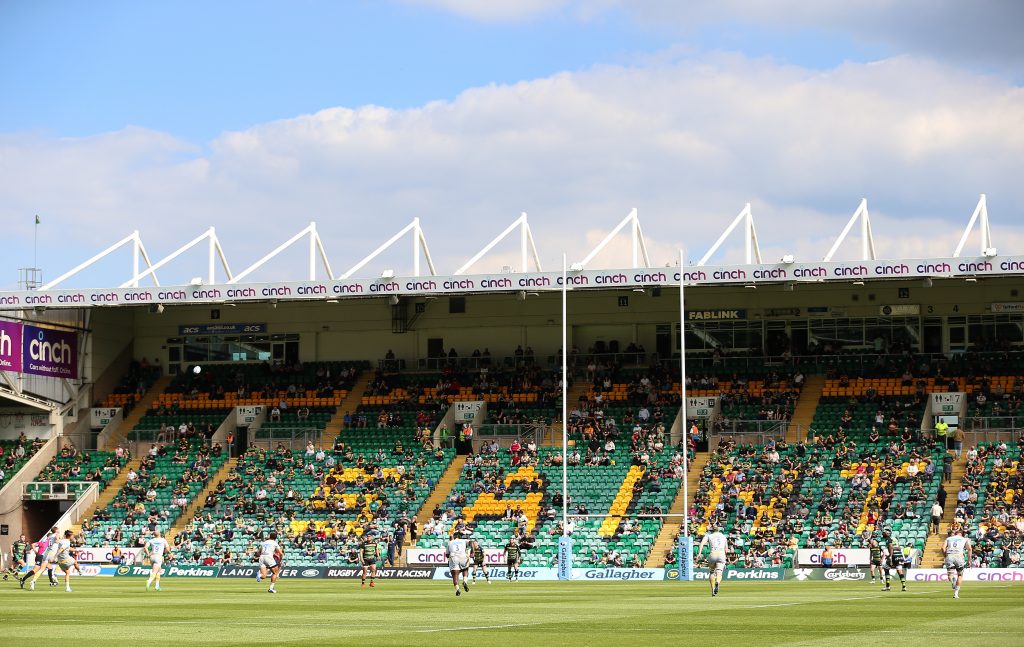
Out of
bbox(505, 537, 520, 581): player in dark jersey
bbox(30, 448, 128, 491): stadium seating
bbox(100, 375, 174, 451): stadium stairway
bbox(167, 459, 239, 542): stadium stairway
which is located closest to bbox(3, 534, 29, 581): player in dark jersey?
bbox(167, 459, 239, 542): stadium stairway

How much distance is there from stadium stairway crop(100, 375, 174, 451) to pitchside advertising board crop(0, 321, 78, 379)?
127 inches

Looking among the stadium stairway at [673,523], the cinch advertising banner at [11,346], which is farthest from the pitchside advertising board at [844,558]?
the cinch advertising banner at [11,346]

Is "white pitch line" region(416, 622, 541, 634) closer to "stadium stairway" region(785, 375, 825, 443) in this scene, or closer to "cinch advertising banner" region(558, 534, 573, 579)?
"cinch advertising banner" region(558, 534, 573, 579)

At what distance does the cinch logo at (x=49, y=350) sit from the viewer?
66938 mm

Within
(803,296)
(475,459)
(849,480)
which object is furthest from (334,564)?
(803,296)

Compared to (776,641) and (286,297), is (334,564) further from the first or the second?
(776,641)

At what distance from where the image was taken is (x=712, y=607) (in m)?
29.2

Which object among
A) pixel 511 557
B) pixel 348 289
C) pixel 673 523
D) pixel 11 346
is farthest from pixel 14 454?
pixel 673 523

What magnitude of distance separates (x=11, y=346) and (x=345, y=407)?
15.0 m

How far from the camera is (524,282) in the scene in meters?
60.9

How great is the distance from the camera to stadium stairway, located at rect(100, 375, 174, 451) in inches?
2699

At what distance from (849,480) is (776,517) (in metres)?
3.87

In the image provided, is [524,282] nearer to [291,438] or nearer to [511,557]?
[291,438]

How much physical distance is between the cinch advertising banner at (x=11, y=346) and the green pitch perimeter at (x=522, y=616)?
27079 millimetres
